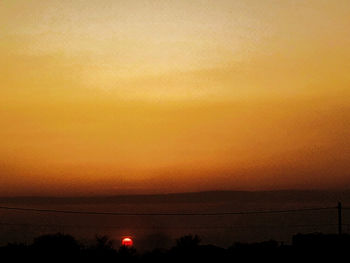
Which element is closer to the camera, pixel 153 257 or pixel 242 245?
pixel 153 257

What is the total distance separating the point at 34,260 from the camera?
122 feet

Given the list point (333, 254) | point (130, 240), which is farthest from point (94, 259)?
point (333, 254)

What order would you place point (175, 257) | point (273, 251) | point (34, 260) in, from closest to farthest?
point (34, 260) < point (175, 257) < point (273, 251)

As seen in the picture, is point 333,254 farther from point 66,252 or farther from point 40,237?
point 40,237

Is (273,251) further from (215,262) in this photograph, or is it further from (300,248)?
(215,262)

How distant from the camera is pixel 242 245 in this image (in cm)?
4822

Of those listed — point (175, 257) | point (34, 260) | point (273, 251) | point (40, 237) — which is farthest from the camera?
point (40, 237)

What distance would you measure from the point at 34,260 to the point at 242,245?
16729 mm

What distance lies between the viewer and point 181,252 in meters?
41.9

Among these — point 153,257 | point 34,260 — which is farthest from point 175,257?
point 34,260

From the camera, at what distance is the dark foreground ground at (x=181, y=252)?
39.0m

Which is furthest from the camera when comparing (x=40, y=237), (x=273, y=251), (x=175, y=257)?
(x=40, y=237)

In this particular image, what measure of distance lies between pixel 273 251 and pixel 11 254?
16.5 m

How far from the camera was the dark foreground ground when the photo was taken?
39000 millimetres
